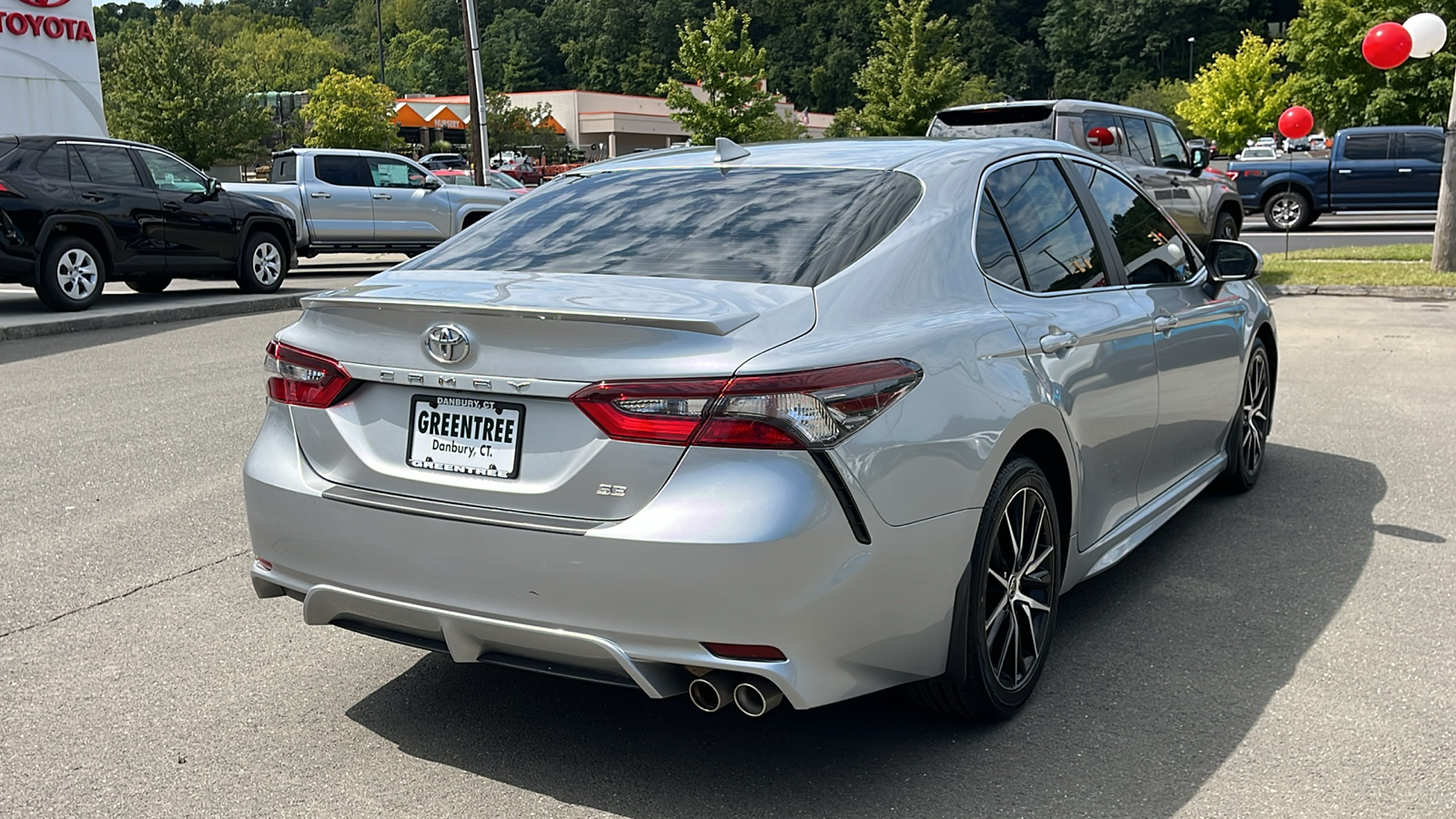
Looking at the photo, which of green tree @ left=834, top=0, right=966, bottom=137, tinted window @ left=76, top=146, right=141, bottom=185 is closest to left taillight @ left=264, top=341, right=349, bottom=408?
tinted window @ left=76, top=146, right=141, bottom=185

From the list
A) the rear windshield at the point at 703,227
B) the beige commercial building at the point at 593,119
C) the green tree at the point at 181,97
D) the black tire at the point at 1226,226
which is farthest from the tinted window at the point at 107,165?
the beige commercial building at the point at 593,119

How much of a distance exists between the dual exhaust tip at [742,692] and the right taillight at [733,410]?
21.1 inches

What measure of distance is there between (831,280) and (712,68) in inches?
2198

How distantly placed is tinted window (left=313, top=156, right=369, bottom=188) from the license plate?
18.5 metres

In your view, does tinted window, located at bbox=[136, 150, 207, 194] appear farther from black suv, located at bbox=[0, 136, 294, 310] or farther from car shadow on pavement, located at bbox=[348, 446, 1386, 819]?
car shadow on pavement, located at bbox=[348, 446, 1386, 819]

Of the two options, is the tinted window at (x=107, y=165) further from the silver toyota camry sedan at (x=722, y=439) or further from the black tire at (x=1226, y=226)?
the black tire at (x=1226, y=226)

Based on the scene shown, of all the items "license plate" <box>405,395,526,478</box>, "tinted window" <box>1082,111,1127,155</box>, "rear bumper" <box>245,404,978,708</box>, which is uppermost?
"tinted window" <box>1082,111,1127,155</box>

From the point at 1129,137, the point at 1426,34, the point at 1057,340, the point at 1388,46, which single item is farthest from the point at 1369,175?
the point at 1057,340

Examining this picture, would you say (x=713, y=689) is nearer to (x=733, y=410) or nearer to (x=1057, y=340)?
(x=733, y=410)

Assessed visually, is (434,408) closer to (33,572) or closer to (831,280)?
(831,280)

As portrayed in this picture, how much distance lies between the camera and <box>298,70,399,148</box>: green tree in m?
64.2

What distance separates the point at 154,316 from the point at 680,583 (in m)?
12.4

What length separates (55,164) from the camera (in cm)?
1398

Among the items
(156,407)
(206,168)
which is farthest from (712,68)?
(156,407)
